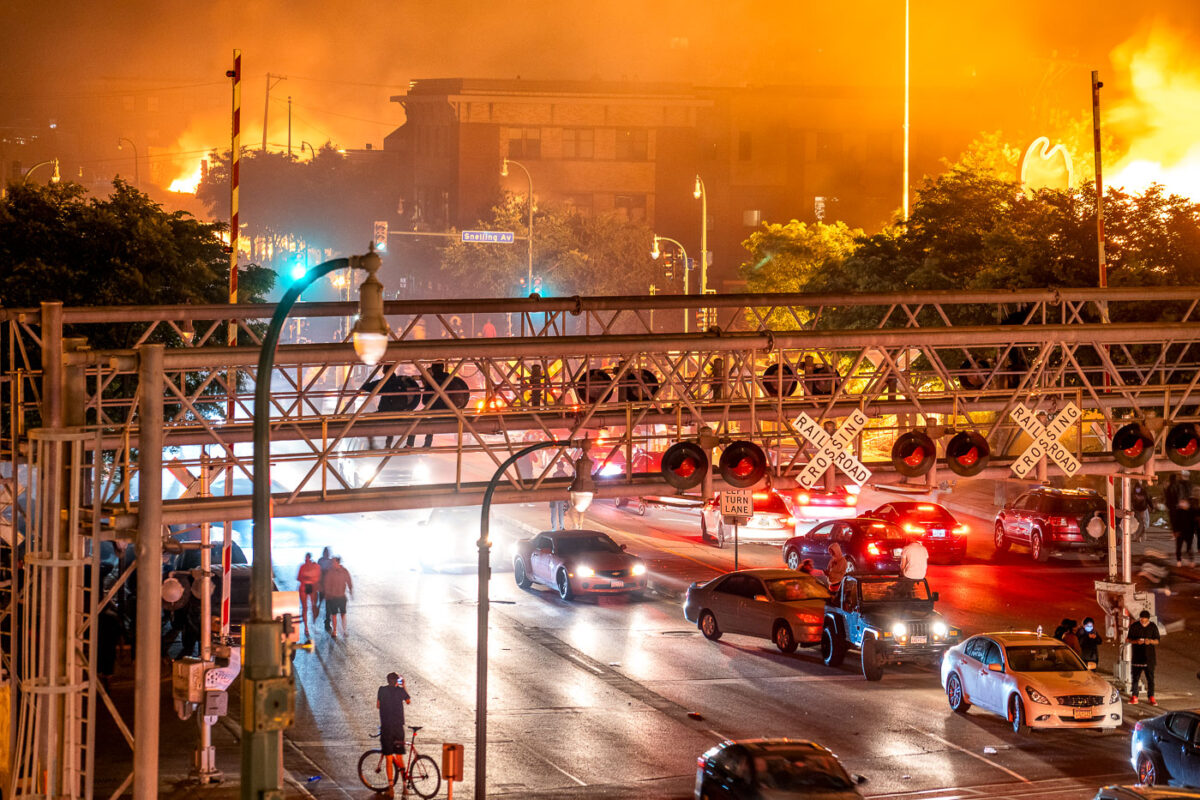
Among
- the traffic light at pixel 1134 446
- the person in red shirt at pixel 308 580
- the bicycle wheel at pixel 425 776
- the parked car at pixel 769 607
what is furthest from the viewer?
the person in red shirt at pixel 308 580

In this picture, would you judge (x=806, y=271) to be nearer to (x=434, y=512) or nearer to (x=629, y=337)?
(x=434, y=512)

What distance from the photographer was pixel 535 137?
9556 cm

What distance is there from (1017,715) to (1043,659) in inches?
39.7

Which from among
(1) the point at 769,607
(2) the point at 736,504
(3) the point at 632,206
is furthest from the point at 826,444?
(3) the point at 632,206

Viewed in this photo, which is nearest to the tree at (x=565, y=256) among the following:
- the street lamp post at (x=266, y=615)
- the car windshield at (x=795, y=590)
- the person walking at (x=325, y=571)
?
the person walking at (x=325, y=571)

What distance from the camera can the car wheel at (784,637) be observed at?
2600 centimetres

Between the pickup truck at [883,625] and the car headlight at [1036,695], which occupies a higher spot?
the pickup truck at [883,625]

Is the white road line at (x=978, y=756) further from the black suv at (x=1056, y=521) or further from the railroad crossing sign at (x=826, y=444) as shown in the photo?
the black suv at (x=1056, y=521)

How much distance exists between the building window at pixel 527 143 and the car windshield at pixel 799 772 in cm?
8261

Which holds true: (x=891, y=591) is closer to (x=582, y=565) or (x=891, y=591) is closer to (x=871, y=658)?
(x=871, y=658)

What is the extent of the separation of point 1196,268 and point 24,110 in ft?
554

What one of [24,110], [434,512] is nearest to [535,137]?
[434,512]

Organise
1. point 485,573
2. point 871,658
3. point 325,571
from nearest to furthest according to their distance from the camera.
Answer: point 485,573
point 871,658
point 325,571

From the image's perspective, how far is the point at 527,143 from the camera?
95625mm
